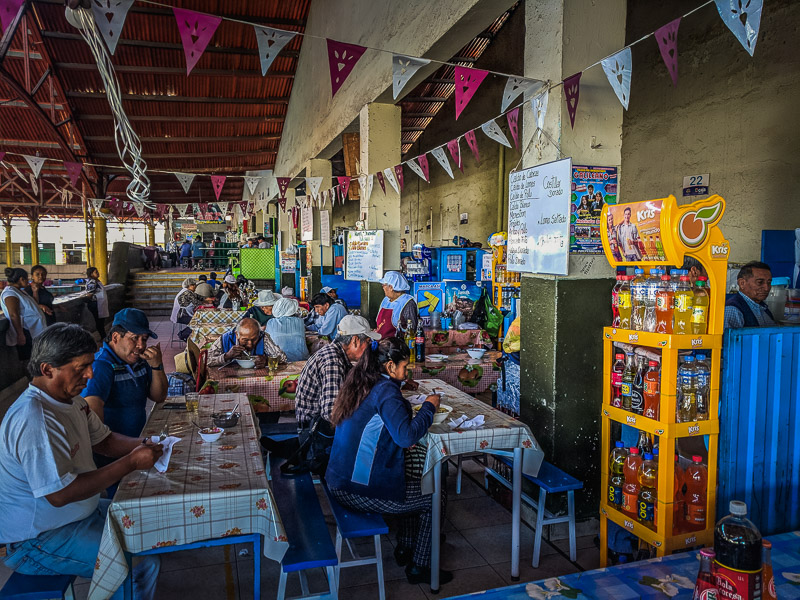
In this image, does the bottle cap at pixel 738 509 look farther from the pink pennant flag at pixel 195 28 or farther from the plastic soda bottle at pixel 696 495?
the pink pennant flag at pixel 195 28

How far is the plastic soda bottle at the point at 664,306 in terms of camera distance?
2799mm

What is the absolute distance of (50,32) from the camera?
11039mm

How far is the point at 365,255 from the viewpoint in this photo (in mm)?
7422

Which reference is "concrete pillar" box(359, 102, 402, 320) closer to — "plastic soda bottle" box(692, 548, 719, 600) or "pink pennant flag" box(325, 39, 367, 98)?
"pink pennant flag" box(325, 39, 367, 98)

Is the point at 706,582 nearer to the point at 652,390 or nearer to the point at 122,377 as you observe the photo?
the point at 652,390

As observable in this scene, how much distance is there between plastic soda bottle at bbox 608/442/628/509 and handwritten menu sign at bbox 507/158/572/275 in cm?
120

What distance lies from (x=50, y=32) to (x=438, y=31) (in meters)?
10.1

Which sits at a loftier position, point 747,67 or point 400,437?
point 747,67

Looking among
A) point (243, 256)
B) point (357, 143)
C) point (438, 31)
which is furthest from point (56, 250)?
point (438, 31)

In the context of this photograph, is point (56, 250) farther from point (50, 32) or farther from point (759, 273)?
point (759, 273)

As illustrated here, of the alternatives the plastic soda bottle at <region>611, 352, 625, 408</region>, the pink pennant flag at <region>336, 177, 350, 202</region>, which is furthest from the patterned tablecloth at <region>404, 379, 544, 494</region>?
the pink pennant flag at <region>336, 177, 350, 202</region>

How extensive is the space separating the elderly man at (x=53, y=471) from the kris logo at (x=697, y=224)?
112 inches

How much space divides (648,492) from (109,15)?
438 centimetres

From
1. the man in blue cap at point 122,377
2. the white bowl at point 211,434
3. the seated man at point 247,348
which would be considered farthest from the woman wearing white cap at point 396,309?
the white bowl at point 211,434
